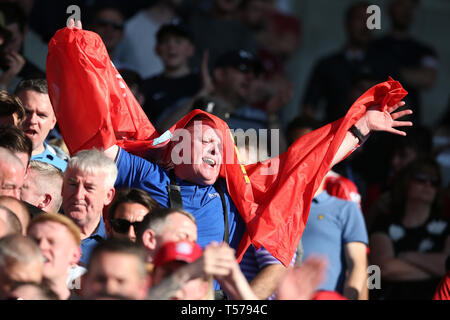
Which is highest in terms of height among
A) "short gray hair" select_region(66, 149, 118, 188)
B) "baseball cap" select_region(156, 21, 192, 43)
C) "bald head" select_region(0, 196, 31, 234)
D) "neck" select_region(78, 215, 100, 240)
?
"baseball cap" select_region(156, 21, 192, 43)

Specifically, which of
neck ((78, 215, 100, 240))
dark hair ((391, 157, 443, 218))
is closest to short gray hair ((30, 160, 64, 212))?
neck ((78, 215, 100, 240))

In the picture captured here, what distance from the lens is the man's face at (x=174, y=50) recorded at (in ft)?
21.6

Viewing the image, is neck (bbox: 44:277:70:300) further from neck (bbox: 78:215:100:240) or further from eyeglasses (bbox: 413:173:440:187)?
eyeglasses (bbox: 413:173:440:187)

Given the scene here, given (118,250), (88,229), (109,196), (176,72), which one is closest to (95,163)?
(109,196)

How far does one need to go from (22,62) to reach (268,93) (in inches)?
95.5

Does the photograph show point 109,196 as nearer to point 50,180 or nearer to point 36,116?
point 50,180

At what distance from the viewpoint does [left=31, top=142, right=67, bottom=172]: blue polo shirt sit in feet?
15.4

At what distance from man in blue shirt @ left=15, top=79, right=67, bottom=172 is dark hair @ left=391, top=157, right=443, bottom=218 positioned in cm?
235

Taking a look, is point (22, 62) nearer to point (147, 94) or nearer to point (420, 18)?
point (147, 94)

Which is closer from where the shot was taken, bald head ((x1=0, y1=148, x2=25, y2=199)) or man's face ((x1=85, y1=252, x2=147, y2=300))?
man's face ((x1=85, y1=252, x2=147, y2=300))

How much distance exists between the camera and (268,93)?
713cm

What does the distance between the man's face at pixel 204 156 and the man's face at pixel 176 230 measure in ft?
2.25

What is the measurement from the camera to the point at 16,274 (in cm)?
297

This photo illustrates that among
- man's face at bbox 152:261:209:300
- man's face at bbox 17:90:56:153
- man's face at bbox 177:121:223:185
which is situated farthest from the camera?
man's face at bbox 17:90:56:153
